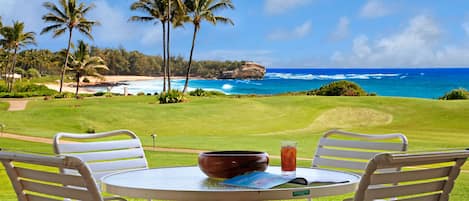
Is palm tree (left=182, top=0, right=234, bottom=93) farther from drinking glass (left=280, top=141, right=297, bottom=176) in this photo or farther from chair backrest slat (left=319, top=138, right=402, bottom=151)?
drinking glass (left=280, top=141, right=297, bottom=176)

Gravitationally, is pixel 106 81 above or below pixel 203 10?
below

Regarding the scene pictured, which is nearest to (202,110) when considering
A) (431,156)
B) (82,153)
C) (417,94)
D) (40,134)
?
(40,134)

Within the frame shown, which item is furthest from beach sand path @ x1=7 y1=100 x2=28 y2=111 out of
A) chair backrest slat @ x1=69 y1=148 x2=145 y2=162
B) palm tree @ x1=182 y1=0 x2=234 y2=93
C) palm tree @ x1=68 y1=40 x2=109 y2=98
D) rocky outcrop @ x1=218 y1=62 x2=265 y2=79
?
rocky outcrop @ x1=218 y1=62 x2=265 y2=79

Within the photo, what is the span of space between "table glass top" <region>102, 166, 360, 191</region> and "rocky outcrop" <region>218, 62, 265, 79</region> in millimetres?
48478

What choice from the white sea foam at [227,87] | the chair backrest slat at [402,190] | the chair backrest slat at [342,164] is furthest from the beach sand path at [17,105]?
the white sea foam at [227,87]

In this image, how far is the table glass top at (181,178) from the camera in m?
2.24

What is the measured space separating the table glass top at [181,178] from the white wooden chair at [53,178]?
0.82 feet

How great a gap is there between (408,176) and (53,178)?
111cm

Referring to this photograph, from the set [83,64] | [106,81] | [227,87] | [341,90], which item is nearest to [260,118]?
[341,90]

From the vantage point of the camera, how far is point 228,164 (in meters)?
2.45

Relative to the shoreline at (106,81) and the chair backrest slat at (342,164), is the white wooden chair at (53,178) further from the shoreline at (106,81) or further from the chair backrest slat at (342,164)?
the shoreline at (106,81)

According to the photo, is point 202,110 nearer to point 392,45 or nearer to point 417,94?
point 417,94

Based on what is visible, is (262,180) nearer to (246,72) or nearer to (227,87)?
(227,87)

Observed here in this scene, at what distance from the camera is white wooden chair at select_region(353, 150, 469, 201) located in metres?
1.87
